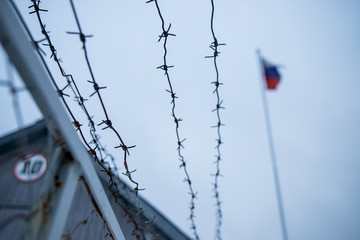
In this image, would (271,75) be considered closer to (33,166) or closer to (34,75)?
(33,166)

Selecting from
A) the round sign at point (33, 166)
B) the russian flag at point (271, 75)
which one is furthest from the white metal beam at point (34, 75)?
the russian flag at point (271, 75)

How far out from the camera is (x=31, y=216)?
59 centimetres

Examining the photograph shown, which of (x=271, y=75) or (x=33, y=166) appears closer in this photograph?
(x=33, y=166)

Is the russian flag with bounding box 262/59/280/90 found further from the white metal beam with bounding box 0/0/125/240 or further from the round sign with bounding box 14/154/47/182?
the white metal beam with bounding box 0/0/125/240

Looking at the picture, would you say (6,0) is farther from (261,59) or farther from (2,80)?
(261,59)

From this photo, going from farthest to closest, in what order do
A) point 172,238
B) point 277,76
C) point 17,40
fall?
point 277,76 → point 172,238 → point 17,40

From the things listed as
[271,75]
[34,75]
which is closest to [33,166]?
[34,75]

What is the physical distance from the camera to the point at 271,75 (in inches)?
334

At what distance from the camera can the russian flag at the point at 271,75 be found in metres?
8.43

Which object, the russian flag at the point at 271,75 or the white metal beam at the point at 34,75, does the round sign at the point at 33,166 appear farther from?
the russian flag at the point at 271,75

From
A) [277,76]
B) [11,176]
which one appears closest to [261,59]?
[277,76]

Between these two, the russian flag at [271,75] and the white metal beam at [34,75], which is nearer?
the white metal beam at [34,75]

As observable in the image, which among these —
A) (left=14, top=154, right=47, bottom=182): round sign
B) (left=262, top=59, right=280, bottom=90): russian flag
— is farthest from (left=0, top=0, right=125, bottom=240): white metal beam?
(left=262, top=59, right=280, bottom=90): russian flag

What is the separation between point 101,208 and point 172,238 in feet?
12.3
